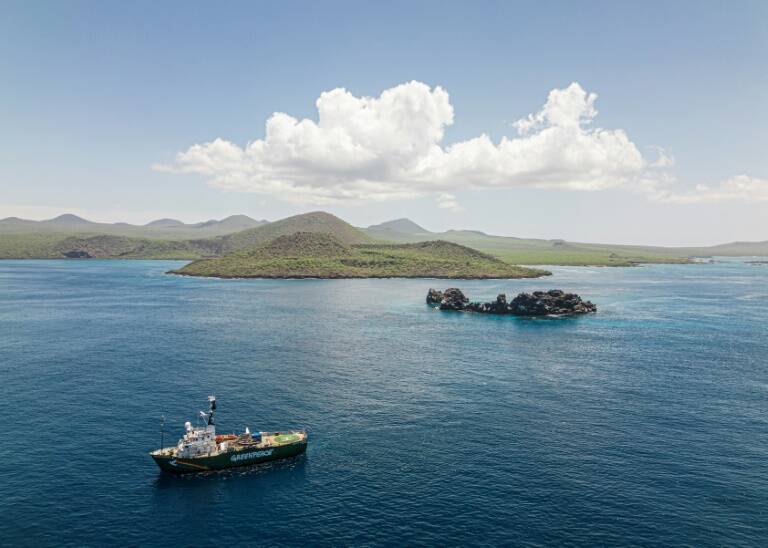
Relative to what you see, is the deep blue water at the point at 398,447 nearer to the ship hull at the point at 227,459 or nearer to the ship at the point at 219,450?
the ship hull at the point at 227,459

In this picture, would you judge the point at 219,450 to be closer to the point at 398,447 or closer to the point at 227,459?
the point at 227,459

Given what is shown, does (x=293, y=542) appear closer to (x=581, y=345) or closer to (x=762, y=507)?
(x=762, y=507)

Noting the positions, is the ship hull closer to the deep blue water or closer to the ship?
the ship

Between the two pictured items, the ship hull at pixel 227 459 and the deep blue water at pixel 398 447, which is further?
the ship hull at pixel 227 459

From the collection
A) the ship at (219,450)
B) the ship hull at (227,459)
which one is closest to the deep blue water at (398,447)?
the ship hull at (227,459)

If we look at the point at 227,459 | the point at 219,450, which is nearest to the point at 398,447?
the point at 227,459

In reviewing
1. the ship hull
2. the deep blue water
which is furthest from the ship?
the deep blue water
